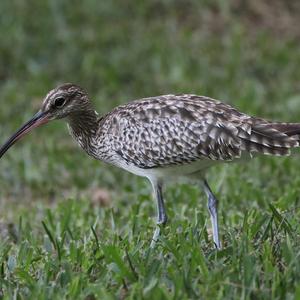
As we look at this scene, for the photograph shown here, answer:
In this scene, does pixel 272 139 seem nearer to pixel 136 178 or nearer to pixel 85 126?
pixel 85 126

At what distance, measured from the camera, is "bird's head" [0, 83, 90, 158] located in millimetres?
7855

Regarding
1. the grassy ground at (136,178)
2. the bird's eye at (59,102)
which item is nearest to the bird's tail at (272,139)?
the grassy ground at (136,178)

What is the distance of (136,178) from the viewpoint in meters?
10.7

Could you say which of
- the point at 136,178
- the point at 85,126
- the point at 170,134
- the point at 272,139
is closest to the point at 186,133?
the point at 170,134

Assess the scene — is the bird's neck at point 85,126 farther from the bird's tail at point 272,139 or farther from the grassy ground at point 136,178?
the bird's tail at point 272,139

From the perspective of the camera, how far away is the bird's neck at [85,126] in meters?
8.05

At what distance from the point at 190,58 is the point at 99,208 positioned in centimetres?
560

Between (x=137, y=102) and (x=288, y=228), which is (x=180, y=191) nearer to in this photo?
(x=137, y=102)

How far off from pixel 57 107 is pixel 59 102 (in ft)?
0.14

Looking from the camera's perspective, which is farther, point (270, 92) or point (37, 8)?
point (37, 8)

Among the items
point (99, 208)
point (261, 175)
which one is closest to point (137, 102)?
point (99, 208)

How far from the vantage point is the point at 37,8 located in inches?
619

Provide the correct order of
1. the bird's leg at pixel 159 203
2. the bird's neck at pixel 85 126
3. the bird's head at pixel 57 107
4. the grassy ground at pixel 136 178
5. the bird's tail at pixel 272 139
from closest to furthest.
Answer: the grassy ground at pixel 136 178 < the bird's tail at pixel 272 139 < the bird's leg at pixel 159 203 < the bird's head at pixel 57 107 < the bird's neck at pixel 85 126

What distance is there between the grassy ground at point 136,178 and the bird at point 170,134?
0.46m
